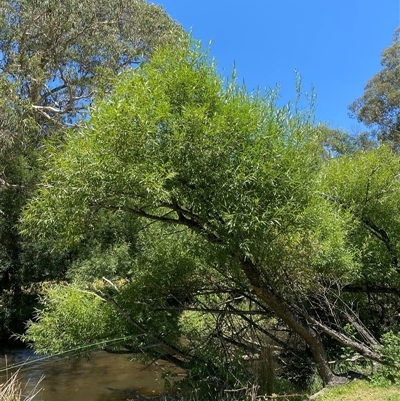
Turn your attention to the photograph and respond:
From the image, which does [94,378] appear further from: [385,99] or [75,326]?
[385,99]

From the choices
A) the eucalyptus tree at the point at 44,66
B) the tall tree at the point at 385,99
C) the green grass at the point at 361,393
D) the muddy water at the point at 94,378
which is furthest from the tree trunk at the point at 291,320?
the tall tree at the point at 385,99

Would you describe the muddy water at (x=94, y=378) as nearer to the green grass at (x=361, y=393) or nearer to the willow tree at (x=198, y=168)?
the green grass at (x=361, y=393)

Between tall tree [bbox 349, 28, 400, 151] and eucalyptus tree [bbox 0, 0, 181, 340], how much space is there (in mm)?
15361

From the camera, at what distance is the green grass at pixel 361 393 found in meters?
5.48

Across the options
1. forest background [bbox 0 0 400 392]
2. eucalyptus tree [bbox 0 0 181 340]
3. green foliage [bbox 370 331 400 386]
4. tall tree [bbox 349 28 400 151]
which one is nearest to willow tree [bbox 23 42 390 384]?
forest background [bbox 0 0 400 392]

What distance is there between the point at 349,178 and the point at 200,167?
3854mm

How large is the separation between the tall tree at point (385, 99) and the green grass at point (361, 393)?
20440 mm

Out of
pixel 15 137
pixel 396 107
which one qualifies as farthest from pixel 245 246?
pixel 396 107

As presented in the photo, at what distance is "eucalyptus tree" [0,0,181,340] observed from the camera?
1288cm

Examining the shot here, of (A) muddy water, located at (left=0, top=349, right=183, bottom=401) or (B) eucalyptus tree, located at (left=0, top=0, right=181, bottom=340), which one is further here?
(B) eucalyptus tree, located at (left=0, top=0, right=181, bottom=340)

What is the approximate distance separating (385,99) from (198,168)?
24.2 meters

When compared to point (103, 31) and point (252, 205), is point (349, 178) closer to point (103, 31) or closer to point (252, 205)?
point (252, 205)

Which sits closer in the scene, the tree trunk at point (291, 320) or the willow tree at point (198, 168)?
the willow tree at point (198, 168)

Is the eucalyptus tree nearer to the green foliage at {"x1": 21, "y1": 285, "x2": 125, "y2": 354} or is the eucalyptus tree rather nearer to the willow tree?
the green foliage at {"x1": 21, "y1": 285, "x2": 125, "y2": 354}
